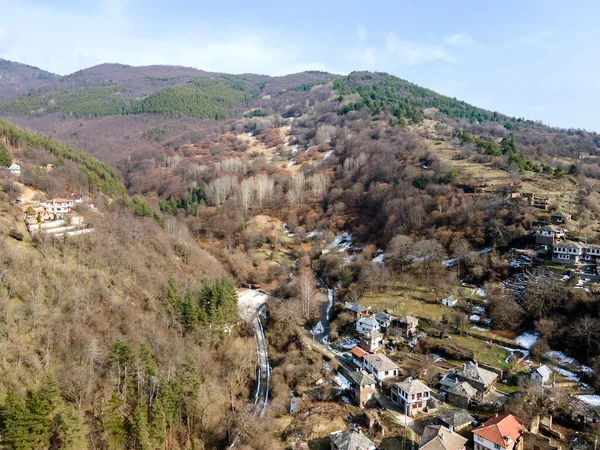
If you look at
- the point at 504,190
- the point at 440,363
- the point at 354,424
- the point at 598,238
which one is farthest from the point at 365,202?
the point at 354,424

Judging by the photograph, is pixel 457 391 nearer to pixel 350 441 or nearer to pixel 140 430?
pixel 350 441

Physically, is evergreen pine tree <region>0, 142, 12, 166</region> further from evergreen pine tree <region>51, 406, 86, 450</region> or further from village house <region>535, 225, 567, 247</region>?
village house <region>535, 225, 567, 247</region>

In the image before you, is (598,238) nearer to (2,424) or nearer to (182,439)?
(182,439)

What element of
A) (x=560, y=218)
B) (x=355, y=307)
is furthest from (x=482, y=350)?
(x=560, y=218)

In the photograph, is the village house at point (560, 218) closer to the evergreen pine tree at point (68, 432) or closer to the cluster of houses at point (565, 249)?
the cluster of houses at point (565, 249)

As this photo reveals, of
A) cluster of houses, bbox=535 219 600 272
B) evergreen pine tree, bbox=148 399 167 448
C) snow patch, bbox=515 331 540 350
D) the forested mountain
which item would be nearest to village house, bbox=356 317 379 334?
the forested mountain
